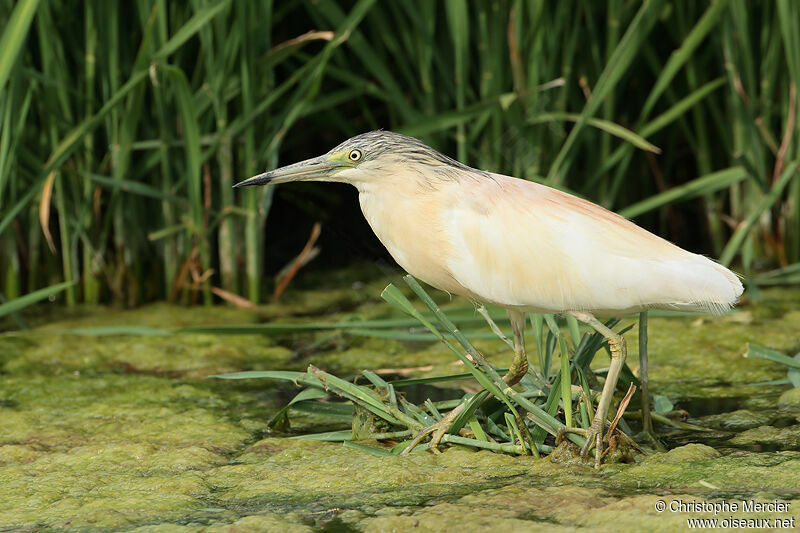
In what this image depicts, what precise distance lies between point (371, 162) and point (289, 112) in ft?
4.44

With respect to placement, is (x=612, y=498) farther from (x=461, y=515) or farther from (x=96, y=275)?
(x=96, y=275)

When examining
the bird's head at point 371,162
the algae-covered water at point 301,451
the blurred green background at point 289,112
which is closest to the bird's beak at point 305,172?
the bird's head at point 371,162

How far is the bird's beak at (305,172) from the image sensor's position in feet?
8.11

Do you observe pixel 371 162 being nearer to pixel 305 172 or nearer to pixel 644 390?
pixel 305 172

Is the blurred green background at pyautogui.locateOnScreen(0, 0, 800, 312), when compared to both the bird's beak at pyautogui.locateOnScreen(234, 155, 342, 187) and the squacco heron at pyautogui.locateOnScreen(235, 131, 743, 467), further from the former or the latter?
the squacco heron at pyautogui.locateOnScreen(235, 131, 743, 467)

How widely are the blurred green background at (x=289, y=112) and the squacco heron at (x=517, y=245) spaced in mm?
1118

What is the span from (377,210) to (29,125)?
1.81 m

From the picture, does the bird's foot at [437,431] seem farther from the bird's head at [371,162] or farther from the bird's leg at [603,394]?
the bird's head at [371,162]

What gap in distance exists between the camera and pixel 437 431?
2.44 m

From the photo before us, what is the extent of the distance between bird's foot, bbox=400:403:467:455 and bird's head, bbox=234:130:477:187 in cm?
56

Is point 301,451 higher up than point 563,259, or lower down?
lower down

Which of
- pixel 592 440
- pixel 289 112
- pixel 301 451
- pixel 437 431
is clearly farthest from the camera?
pixel 289 112

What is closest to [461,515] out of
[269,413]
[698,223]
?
[269,413]

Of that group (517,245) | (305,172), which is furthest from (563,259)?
(305,172)
